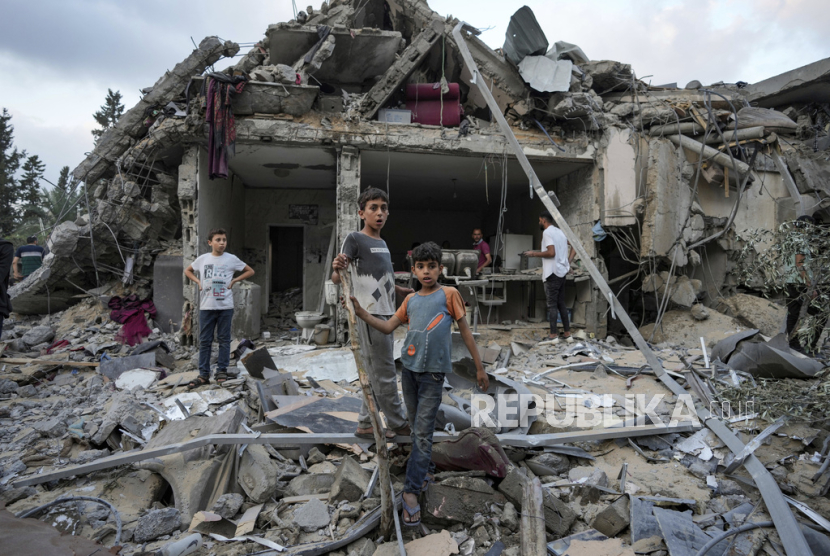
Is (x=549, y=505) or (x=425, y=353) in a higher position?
(x=425, y=353)

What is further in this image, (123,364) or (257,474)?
(123,364)

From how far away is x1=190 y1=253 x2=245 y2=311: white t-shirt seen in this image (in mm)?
4879

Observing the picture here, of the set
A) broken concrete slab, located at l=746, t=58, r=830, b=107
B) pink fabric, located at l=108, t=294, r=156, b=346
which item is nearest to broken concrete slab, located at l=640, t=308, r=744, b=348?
broken concrete slab, located at l=746, t=58, r=830, b=107

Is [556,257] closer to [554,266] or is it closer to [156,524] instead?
[554,266]

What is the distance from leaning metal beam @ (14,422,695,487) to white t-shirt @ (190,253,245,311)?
6.96 ft

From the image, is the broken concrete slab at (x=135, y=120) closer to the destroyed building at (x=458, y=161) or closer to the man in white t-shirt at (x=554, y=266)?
the destroyed building at (x=458, y=161)

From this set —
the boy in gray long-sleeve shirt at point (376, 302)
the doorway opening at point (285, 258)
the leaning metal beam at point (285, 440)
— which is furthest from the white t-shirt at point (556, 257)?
the doorway opening at point (285, 258)

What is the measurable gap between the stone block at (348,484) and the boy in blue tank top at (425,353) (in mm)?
420

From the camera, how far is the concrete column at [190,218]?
7316 millimetres

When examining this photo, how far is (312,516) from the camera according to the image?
2619 mm

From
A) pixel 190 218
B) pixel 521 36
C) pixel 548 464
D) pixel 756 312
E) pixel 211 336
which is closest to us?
pixel 548 464

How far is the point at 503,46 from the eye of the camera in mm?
8188

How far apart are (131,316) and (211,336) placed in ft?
13.7

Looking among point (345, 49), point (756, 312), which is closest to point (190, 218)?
point (345, 49)
